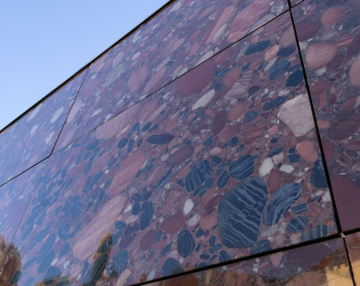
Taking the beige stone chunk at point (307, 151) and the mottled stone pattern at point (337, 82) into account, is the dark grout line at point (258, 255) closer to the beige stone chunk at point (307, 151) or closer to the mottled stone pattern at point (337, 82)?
the mottled stone pattern at point (337, 82)

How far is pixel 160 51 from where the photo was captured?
2.06 m

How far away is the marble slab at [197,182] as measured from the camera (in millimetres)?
1000

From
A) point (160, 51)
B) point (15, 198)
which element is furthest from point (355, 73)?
point (15, 198)

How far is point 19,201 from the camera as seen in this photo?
2129mm

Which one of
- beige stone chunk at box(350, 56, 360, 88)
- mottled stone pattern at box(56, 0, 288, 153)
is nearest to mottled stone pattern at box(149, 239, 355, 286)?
beige stone chunk at box(350, 56, 360, 88)

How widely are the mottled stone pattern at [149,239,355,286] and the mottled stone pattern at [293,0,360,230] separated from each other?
0.07 meters

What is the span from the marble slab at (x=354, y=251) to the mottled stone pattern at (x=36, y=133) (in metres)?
1.80

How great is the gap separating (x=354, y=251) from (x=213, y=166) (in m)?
0.51

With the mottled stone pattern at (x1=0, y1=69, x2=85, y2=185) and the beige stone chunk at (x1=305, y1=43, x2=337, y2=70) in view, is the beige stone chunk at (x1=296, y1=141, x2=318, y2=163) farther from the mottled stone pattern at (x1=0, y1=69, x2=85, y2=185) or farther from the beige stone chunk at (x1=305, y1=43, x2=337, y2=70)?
the mottled stone pattern at (x1=0, y1=69, x2=85, y2=185)

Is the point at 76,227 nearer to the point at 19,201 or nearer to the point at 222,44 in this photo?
the point at 19,201

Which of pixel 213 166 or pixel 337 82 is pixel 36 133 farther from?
pixel 337 82

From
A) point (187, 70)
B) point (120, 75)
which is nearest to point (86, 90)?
point (120, 75)

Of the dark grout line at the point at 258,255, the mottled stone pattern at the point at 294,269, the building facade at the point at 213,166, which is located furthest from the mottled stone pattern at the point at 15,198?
the mottled stone pattern at the point at 294,269

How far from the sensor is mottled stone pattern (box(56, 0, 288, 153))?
5.52 ft
